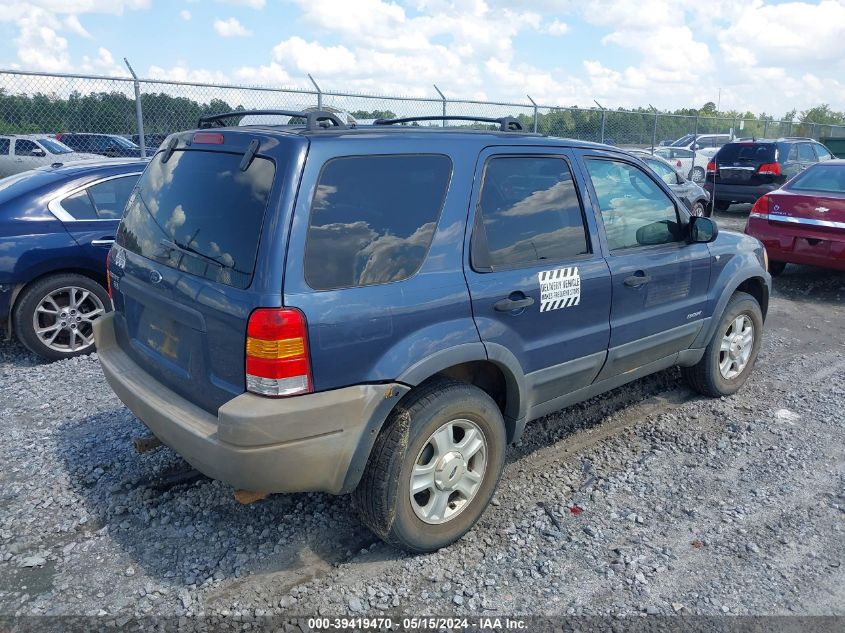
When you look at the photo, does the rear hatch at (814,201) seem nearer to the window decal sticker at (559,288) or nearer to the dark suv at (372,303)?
the dark suv at (372,303)

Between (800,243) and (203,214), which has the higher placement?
(203,214)

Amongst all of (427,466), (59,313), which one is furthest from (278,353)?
(59,313)

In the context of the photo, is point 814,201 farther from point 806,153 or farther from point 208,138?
point 806,153

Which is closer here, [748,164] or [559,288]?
[559,288]

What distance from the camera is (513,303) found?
319 cm

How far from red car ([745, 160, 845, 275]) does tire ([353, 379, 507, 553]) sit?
6.29 m

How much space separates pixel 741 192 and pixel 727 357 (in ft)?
34.3

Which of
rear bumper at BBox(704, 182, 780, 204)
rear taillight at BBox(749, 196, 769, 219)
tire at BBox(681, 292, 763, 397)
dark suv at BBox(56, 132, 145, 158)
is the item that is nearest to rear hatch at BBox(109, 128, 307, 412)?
tire at BBox(681, 292, 763, 397)

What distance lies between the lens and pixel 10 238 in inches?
207

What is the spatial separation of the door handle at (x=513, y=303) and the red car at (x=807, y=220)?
6.12 metres

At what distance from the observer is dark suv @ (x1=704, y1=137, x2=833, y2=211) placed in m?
13.6

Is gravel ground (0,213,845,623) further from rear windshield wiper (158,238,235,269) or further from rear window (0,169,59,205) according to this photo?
rear window (0,169,59,205)

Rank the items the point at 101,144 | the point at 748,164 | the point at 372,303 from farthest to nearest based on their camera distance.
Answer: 1. the point at 748,164
2. the point at 101,144
3. the point at 372,303

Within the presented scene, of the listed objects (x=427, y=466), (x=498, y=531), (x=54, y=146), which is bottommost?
(x=498, y=531)
